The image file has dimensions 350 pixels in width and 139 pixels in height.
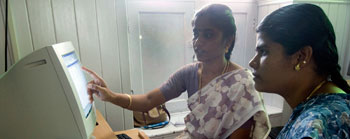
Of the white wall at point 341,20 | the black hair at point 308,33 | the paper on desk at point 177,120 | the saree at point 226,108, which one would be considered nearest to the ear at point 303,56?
the black hair at point 308,33

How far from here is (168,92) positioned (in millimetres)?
1184

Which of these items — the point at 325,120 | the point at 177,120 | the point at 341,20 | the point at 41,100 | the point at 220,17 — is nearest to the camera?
the point at 325,120

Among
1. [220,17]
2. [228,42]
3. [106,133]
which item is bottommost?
[106,133]

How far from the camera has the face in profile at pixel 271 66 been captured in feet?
2.07

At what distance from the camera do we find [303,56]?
605mm

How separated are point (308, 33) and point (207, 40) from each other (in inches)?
18.5

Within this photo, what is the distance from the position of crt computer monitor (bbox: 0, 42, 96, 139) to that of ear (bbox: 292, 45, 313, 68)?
65 centimetres

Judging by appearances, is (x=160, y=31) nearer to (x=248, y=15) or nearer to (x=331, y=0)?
(x=248, y=15)

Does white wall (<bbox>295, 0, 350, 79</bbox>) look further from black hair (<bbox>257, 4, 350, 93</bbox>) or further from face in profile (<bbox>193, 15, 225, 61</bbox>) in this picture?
black hair (<bbox>257, 4, 350, 93</bbox>)

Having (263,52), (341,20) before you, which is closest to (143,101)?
(263,52)

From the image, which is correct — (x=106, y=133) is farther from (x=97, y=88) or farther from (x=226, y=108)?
(x=226, y=108)

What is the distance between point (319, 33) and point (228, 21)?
45 cm

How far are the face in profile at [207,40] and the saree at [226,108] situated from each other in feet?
0.39

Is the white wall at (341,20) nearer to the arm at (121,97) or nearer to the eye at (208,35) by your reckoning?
the eye at (208,35)
